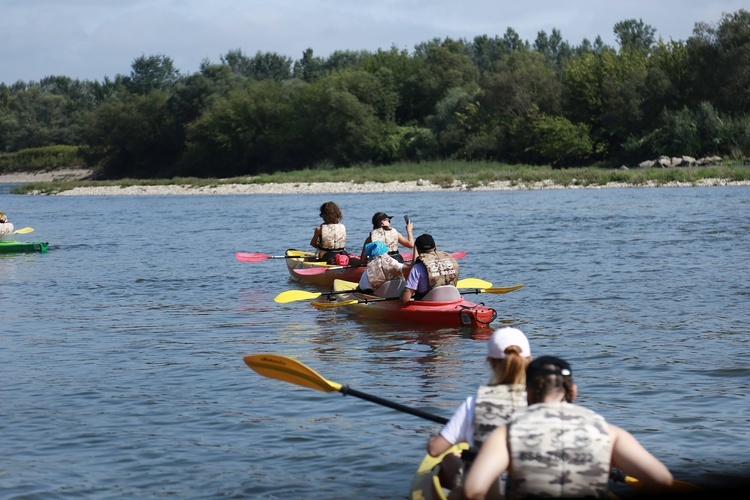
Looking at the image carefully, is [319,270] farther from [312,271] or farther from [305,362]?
[305,362]

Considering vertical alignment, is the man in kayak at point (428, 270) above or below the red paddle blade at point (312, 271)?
above

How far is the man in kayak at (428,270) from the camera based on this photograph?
451 inches

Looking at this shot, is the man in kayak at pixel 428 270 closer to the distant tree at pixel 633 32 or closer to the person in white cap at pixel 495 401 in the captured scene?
the person in white cap at pixel 495 401

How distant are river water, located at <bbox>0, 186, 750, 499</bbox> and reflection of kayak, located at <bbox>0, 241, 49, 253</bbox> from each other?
0.51 metres

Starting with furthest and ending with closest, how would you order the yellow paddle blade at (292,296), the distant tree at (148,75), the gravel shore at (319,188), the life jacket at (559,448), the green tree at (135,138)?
the distant tree at (148,75), the green tree at (135,138), the gravel shore at (319,188), the yellow paddle blade at (292,296), the life jacket at (559,448)

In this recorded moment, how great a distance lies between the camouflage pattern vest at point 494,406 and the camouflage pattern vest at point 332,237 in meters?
11.5

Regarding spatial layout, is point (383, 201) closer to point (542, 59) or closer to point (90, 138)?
point (542, 59)

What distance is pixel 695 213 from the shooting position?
28.7 meters

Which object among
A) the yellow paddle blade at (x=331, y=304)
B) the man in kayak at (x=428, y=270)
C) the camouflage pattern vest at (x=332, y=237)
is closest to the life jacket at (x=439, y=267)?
the man in kayak at (x=428, y=270)

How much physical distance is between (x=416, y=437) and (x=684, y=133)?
47.7 m

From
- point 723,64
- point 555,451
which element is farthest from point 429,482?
point 723,64

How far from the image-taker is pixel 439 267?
11781 mm

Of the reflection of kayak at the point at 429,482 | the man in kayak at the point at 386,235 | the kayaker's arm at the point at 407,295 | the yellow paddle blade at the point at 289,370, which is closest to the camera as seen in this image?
the reflection of kayak at the point at 429,482

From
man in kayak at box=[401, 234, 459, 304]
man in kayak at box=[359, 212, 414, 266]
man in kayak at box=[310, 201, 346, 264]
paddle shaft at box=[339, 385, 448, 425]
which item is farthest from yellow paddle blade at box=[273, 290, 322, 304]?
paddle shaft at box=[339, 385, 448, 425]
